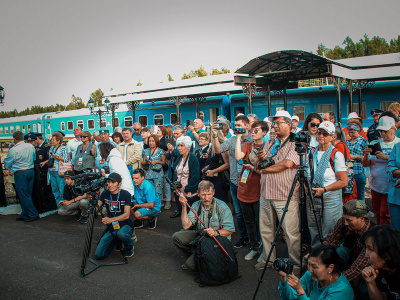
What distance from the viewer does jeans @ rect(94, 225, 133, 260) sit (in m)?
4.87

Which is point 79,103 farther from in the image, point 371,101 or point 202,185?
point 202,185

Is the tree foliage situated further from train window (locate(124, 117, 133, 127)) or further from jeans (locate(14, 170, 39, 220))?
jeans (locate(14, 170, 39, 220))

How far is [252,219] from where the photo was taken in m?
4.69

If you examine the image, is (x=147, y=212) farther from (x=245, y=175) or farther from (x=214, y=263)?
(x=214, y=263)

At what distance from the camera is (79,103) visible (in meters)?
69.0

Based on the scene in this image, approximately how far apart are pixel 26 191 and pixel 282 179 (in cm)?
596

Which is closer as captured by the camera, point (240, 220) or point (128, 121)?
point (240, 220)

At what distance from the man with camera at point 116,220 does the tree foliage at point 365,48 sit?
46.8 meters

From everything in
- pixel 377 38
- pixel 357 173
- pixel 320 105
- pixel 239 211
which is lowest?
pixel 239 211

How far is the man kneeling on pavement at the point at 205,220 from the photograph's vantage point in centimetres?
422

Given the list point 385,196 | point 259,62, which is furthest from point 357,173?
point 259,62

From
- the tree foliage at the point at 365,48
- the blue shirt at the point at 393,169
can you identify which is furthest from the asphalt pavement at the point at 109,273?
the tree foliage at the point at 365,48

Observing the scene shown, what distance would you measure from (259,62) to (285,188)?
27.5ft

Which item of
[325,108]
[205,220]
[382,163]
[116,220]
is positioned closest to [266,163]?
[205,220]
